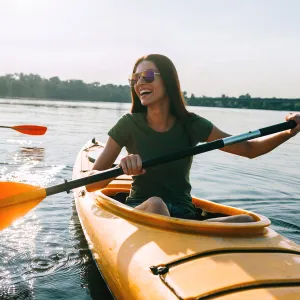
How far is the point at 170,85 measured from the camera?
11.4 ft

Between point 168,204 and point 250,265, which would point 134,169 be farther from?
point 250,265

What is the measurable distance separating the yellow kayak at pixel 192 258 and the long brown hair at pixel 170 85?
96 centimetres

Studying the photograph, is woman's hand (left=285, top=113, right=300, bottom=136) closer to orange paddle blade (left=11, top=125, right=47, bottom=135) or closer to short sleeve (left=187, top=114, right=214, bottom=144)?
short sleeve (left=187, top=114, right=214, bottom=144)

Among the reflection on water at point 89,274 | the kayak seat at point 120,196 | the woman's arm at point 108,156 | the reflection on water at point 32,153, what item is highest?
the woman's arm at point 108,156

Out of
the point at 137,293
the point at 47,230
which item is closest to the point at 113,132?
the point at 137,293

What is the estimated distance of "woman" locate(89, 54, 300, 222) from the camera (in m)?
3.40

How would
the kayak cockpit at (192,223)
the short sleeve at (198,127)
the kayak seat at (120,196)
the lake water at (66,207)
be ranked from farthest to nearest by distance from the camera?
the kayak seat at (120,196) < the lake water at (66,207) < the short sleeve at (198,127) < the kayak cockpit at (192,223)

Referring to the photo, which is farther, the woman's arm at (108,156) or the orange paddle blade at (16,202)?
the woman's arm at (108,156)

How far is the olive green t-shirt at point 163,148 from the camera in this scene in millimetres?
3428

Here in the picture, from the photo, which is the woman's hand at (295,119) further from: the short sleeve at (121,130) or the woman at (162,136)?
the short sleeve at (121,130)

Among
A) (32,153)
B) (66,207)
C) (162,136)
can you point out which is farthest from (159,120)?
(32,153)

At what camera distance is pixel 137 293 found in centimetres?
238

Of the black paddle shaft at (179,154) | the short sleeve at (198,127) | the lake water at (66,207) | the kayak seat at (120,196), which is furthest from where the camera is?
the kayak seat at (120,196)

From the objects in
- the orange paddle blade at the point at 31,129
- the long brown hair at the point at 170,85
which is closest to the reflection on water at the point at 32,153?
the orange paddle blade at the point at 31,129
